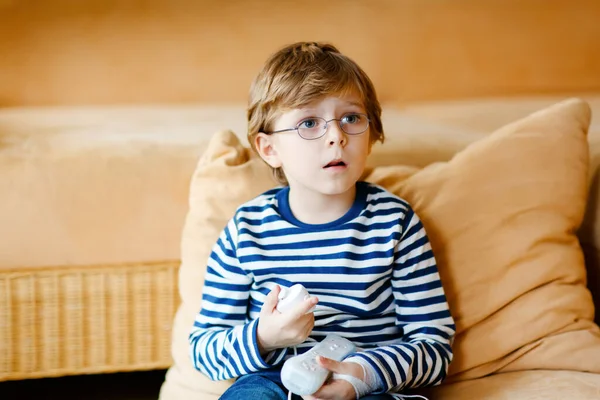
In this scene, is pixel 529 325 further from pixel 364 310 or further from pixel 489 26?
pixel 489 26

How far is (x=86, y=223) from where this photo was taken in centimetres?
135

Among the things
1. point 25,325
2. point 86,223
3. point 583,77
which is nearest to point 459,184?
point 86,223

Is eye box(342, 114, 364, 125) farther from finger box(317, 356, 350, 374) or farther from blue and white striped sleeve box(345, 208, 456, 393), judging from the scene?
finger box(317, 356, 350, 374)

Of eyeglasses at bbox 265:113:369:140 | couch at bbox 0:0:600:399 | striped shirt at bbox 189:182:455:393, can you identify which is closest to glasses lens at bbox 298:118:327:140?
eyeglasses at bbox 265:113:369:140

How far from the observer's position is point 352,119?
1030 millimetres

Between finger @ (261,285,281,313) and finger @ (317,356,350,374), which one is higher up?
finger @ (261,285,281,313)

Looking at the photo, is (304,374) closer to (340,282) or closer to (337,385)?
(337,385)

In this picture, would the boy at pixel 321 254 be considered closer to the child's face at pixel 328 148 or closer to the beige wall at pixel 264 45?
→ the child's face at pixel 328 148

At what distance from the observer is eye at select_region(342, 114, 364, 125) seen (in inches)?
40.4

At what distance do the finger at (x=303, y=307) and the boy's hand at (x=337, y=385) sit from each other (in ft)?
0.20

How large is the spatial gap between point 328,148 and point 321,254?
0.16m

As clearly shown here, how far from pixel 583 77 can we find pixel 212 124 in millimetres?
1303

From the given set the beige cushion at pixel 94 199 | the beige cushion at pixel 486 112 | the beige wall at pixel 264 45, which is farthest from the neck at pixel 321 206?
the beige wall at pixel 264 45

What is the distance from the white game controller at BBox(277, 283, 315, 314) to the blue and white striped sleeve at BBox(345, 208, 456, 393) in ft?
0.45
